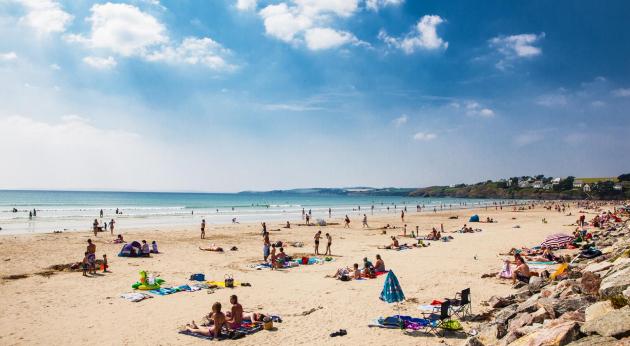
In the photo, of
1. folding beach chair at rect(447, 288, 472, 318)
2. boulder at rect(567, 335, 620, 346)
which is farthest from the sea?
boulder at rect(567, 335, 620, 346)

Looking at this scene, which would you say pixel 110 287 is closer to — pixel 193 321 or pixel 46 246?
pixel 193 321

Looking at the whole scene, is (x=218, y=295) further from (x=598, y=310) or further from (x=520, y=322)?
(x=598, y=310)

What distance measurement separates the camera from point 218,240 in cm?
2980

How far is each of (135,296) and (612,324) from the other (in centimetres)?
1271

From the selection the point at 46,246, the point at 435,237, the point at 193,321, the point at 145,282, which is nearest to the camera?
the point at 193,321

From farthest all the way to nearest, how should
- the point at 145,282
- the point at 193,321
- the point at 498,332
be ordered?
the point at 145,282, the point at 193,321, the point at 498,332

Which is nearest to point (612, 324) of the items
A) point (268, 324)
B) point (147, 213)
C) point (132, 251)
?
point (268, 324)

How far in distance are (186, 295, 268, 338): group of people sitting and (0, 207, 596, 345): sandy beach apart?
339mm

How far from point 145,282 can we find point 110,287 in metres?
1.56

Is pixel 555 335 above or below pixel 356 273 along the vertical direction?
above

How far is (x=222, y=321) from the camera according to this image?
381 inches

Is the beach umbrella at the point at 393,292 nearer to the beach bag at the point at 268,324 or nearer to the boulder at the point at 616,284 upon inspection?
the beach bag at the point at 268,324

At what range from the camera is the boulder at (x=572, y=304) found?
21.9 ft

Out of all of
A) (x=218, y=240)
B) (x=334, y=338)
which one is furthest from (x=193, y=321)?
(x=218, y=240)
